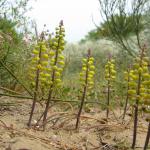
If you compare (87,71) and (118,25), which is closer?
(87,71)

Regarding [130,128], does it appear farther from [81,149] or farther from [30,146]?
[30,146]

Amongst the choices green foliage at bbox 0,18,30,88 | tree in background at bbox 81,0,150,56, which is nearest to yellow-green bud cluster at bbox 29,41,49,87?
green foliage at bbox 0,18,30,88

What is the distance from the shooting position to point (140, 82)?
13.3ft

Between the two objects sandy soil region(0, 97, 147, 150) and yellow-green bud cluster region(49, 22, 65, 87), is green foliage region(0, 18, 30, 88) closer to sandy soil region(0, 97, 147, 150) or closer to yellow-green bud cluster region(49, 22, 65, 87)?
sandy soil region(0, 97, 147, 150)

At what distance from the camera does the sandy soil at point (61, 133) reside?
3902 millimetres

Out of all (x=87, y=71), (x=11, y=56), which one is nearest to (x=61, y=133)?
(x=87, y=71)

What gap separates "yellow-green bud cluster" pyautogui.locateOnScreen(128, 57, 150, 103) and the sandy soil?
1.82 feet

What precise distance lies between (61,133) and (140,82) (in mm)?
917

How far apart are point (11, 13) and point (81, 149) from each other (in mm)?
4176

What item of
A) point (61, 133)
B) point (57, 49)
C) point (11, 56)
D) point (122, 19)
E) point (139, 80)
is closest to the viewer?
point (139, 80)

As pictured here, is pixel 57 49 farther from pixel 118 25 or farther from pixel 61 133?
pixel 118 25

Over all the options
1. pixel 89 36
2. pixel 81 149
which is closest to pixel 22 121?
pixel 81 149

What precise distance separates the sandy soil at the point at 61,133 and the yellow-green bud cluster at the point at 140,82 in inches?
21.8

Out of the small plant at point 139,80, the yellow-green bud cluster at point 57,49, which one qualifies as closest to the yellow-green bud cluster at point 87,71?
the yellow-green bud cluster at point 57,49
